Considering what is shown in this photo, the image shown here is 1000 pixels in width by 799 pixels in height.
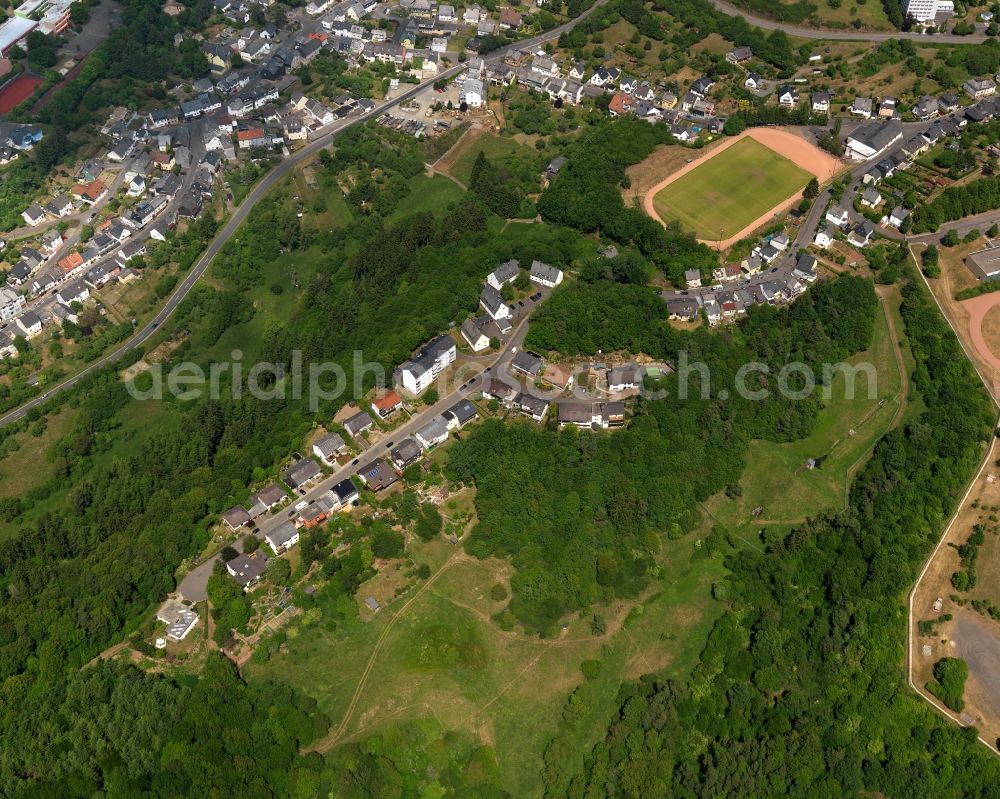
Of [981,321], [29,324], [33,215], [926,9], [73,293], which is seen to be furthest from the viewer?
[926,9]

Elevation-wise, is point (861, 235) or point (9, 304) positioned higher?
point (9, 304)

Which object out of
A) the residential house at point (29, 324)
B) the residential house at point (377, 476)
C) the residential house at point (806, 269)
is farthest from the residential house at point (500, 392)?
the residential house at point (29, 324)

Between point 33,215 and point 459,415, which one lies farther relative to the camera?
point 33,215

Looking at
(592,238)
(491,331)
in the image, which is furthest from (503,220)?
(491,331)

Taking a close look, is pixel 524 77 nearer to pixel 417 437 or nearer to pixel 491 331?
pixel 491 331

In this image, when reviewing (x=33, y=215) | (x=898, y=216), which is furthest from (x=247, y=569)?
(x=898, y=216)

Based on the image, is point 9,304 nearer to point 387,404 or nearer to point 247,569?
point 387,404
